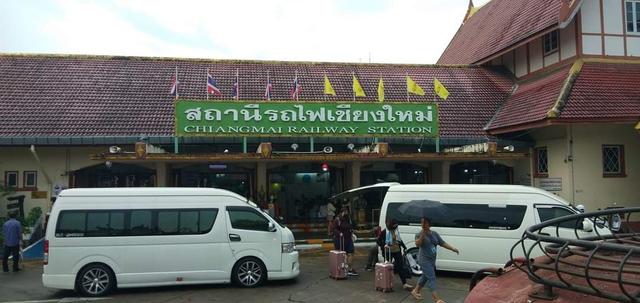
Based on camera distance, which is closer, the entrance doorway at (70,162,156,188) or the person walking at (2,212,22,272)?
the person walking at (2,212,22,272)

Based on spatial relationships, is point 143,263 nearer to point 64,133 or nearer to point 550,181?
point 64,133

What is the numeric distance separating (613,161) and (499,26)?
9.61 m

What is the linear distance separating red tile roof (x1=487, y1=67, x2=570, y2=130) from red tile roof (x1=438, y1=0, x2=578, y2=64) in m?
1.89

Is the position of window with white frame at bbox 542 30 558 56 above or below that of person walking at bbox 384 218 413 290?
above

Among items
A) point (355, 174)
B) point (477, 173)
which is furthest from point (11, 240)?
point (477, 173)

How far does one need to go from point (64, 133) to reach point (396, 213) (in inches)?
487

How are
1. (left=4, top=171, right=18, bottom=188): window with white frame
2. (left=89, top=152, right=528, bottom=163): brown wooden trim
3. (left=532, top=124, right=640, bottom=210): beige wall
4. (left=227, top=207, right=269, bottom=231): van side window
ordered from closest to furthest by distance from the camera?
(left=227, top=207, right=269, bottom=231): van side window < (left=89, top=152, right=528, bottom=163): brown wooden trim < (left=532, top=124, right=640, bottom=210): beige wall < (left=4, top=171, right=18, bottom=188): window with white frame

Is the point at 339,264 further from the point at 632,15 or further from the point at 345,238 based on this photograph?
the point at 632,15

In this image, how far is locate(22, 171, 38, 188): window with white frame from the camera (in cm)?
1880

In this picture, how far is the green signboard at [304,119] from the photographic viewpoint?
17031 mm

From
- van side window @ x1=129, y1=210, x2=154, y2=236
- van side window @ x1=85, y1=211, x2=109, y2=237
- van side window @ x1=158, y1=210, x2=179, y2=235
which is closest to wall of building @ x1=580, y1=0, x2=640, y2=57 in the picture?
van side window @ x1=158, y1=210, x2=179, y2=235

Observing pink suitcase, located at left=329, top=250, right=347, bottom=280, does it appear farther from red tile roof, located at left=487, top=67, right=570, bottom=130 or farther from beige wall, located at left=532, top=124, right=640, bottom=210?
beige wall, located at left=532, top=124, right=640, bottom=210

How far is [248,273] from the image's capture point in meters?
11.4

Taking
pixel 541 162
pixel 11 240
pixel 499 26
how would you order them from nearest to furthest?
pixel 11 240, pixel 541 162, pixel 499 26
